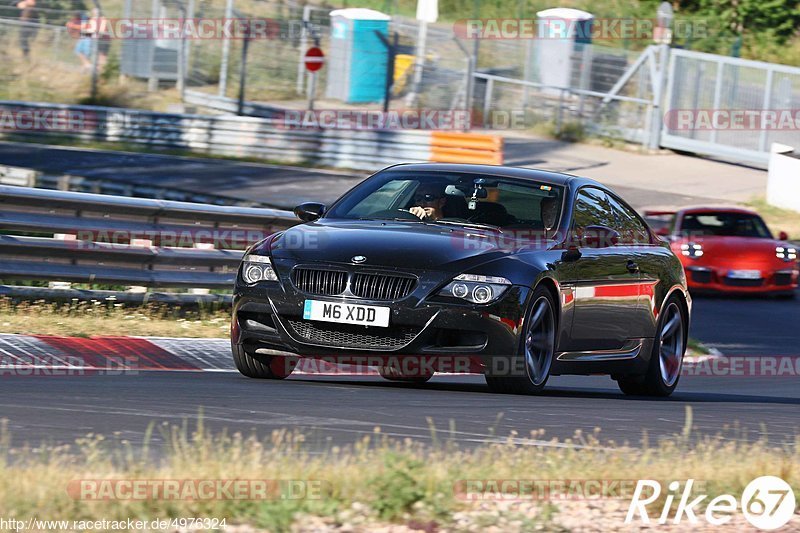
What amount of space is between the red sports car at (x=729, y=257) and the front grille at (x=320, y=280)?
11502mm

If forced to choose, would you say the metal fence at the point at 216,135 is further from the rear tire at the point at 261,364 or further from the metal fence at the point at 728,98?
the rear tire at the point at 261,364

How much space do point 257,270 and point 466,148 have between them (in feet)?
66.4

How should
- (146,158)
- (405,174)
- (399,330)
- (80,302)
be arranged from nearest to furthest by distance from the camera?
(399,330) < (405,174) < (80,302) < (146,158)

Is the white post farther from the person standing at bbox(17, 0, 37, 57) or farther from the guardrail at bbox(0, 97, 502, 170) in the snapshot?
the person standing at bbox(17, 0, 37, 57)

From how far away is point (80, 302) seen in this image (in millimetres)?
11609

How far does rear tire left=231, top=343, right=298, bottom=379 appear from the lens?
29.0 feet

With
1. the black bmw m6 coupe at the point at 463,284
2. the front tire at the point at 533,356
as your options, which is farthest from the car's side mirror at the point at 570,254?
the front tire at the point at 533,356

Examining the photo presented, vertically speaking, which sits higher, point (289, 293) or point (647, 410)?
point (289, 293)

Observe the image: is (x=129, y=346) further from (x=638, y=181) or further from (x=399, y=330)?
(x=638, y=181)

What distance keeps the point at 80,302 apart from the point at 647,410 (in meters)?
4.80

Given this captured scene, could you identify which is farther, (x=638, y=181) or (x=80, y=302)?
(x=638, y=181)

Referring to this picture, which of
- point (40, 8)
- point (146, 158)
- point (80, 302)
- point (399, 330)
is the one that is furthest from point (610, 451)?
point (40, 8)

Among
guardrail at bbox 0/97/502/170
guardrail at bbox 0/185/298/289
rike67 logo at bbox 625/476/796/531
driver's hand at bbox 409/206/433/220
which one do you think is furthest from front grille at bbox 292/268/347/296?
guardrail at bbox 0/97/502/170

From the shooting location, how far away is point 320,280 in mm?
8344
